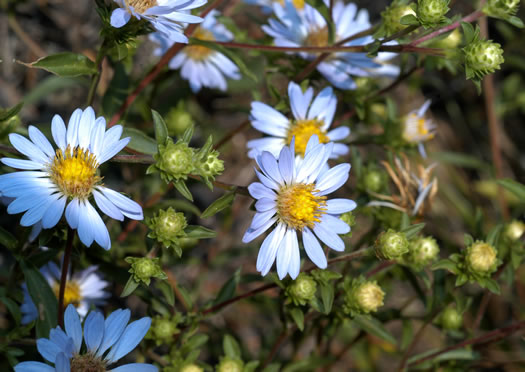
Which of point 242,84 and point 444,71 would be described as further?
point 444,71

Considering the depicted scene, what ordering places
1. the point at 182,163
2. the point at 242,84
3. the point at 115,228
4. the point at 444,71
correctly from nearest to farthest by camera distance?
the point at 182,163, the point at 115,228, the point at 242,84, the point at 444,71

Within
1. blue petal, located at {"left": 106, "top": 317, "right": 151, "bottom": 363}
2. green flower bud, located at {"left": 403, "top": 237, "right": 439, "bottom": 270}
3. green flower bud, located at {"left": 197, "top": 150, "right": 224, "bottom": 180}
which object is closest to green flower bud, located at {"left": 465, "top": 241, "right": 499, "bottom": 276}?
green flower bud, located at {"left": 403, "top": 237, "right": 439, "bottom": 270}

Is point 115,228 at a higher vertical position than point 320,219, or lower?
lower

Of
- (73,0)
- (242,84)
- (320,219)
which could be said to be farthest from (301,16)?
(73,0)

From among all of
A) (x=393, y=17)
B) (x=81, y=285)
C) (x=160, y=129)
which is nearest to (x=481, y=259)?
(x=393, y=17)

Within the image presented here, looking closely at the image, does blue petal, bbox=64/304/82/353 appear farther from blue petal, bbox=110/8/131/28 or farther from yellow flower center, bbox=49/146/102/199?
blue petal, bbox=110/8/131/28

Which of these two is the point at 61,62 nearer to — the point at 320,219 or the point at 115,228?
the point at 115,228

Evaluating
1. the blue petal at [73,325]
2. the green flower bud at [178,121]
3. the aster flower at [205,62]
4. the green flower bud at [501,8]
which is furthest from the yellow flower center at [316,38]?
the blue petal at [73,325]
